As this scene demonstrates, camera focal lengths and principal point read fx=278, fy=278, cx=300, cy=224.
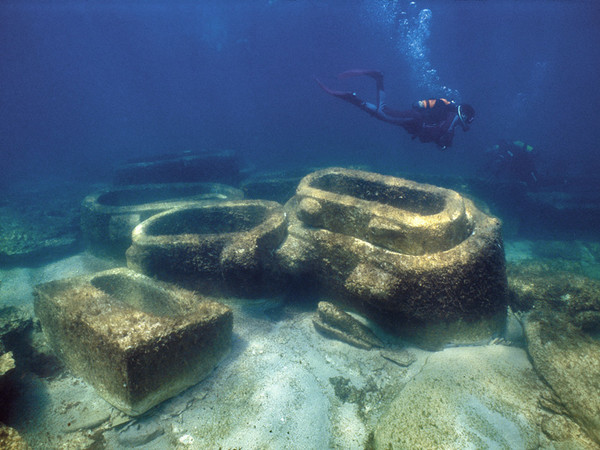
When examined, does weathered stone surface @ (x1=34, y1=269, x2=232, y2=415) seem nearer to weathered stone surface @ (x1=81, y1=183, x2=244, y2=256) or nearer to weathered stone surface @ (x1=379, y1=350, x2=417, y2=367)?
weathered stone surface @ (x1=379, y1=350, x2=417, y2=367)

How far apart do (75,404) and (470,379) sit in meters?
4.45

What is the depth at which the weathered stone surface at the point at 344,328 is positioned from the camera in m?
3.82

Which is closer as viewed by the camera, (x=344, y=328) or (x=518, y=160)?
(x=344, y=328)

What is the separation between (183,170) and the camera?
11836mm

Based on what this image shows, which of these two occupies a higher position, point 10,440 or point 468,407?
point 10,440

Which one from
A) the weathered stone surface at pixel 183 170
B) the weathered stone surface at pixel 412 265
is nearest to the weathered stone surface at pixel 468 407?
the weathered stone surface at pixel 412 265

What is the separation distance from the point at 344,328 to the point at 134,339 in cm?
259

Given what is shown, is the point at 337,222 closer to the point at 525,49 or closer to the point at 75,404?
the point at 75,404

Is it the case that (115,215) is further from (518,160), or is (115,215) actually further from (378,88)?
(518,160)

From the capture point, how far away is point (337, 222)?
4500 millimetres

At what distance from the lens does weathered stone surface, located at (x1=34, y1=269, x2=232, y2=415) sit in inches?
112

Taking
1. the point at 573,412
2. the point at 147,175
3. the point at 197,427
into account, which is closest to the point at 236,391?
the point at 197,427

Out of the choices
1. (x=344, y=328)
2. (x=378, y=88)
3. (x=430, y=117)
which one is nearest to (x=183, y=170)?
(x=378, y=88)

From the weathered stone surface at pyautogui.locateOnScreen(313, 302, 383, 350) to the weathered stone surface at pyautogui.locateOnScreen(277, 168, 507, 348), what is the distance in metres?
0.25
